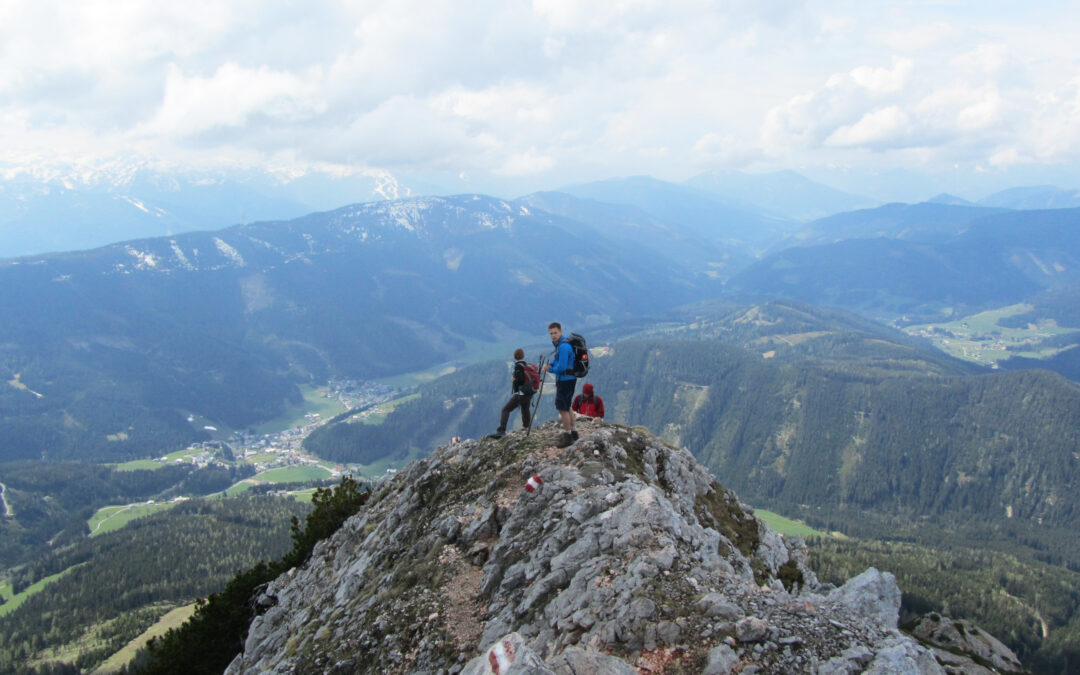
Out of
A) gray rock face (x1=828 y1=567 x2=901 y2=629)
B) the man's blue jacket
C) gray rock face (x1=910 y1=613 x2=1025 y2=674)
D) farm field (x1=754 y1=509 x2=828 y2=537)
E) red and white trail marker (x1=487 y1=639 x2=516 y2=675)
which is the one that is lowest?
farm field (x1=754 y1=509 x2=828 y2=537)

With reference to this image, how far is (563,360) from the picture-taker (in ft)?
75.9

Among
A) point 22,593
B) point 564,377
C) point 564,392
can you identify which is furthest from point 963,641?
point 22,593

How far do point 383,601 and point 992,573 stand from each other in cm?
17321

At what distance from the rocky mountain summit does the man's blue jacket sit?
3598 mm

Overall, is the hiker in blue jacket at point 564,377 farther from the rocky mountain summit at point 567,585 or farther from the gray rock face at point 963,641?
the gray rock face at point 963,641

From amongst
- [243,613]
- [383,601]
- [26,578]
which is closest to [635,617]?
[383,601]

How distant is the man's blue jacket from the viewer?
2317 cm

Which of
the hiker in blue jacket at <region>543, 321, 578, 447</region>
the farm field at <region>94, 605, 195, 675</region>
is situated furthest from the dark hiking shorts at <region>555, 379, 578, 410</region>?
the farm field at <region>94, 605, 195, 675</region>

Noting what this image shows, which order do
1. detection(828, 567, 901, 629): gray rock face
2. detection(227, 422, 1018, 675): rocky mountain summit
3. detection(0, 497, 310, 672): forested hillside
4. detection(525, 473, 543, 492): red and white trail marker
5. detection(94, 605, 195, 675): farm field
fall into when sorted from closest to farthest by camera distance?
1. detection(227, 422, 1018, 675): rocky mountain summit
2. detection(525, 473, 543, 492): red and white trail marker
3. detection(828, 567, 901, 629): gray rock face
4. detection(94, 605, 195, 675): farm field
5. detection(0, 497, 310, 672): forested hillside

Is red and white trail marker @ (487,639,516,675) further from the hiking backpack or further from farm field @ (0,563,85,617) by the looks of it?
farm field @ (0,563,85,617)

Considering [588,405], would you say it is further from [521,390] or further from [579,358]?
[579,358]

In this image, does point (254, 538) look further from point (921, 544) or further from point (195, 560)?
point (921, 544)

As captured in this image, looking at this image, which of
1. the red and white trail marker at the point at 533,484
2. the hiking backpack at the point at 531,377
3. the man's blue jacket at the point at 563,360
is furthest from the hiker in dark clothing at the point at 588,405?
the red and white trail marker at the point at 533,484

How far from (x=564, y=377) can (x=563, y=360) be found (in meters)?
1.16
